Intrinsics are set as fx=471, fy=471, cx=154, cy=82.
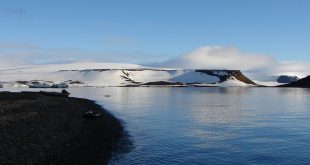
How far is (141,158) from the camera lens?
29859 millimetres

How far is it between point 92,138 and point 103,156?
6055 millimetres

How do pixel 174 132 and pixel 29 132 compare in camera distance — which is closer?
pixel 29 132

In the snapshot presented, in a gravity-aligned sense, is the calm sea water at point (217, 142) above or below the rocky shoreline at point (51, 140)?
below

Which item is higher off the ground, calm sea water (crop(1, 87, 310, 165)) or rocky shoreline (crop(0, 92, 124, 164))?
rocky shoreline (crop(0, 92, 124, 164))

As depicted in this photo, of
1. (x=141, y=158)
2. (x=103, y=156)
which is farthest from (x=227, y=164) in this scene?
(x=103, y=156)

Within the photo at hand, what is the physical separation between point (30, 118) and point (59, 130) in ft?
11.0

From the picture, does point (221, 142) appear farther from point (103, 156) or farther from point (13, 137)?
point (13, 137)

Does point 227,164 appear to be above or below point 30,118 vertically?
below

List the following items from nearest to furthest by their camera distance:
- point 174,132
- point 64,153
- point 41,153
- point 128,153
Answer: point 41,153 → point 64,153 → point 128,153 → point 174,132

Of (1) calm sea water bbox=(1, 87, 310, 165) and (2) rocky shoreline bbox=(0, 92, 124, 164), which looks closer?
(2) rocky shoreline bbox=(0, 92, 124, 164)

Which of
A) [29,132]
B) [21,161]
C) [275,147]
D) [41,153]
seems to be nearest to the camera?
[21,161]

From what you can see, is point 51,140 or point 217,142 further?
point 217,142

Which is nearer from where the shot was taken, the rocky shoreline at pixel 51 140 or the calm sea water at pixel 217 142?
the rocky shoreline at pixel 51 140

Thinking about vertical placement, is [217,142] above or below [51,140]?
below
